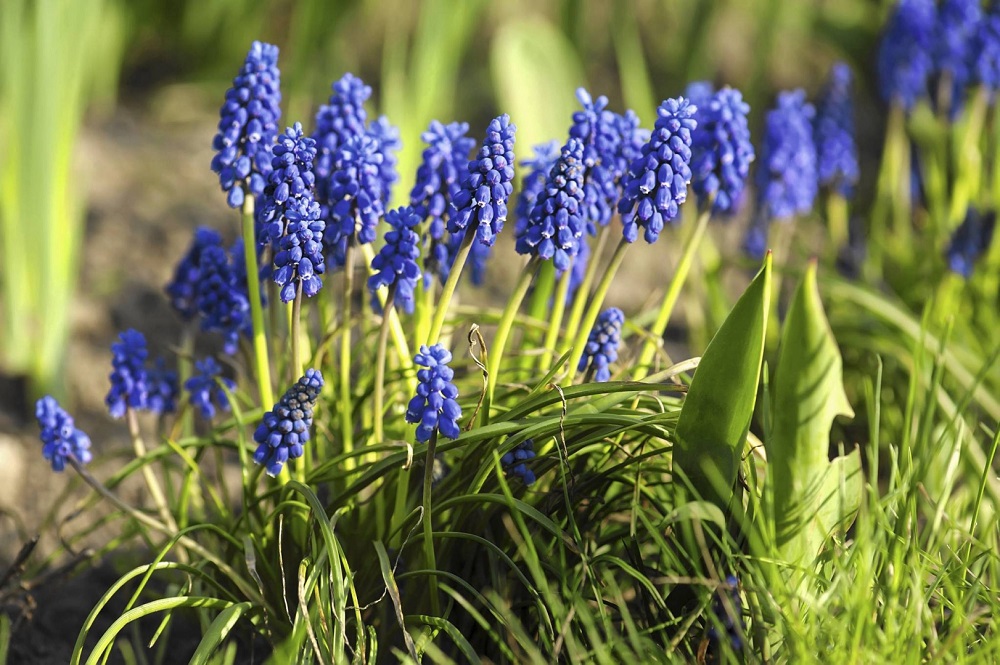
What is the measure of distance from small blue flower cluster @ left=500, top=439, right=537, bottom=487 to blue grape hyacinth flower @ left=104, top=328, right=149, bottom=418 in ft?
3.16

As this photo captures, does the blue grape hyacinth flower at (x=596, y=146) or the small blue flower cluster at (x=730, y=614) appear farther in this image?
the blue grape hyacinth flower at (x=596, y=146)

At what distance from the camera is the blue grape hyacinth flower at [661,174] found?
6.79 feet

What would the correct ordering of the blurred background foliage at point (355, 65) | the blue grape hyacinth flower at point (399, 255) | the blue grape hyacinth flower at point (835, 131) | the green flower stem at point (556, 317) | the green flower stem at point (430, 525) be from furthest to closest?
the blue grape hyacinth flower at point (835, 131)
the blurred background foliage at point (355, 65)
the green flower stem at point (556, 317)
the blue grape hyacinth flower at point (399, 255)
the green flower stem at point (430, 525)

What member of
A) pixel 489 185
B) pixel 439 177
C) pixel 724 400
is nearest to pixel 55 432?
pixel 439 177

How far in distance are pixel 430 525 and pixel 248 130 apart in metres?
0.98

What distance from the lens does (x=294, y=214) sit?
199cm

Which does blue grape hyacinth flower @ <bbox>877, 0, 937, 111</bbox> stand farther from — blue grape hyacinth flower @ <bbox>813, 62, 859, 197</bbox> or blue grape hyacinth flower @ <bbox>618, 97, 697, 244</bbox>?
blue grape hyacinth flower @ <bbox>618, 97, 697, 244</bbox>

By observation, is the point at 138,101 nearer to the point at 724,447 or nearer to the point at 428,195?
the point at 428,195

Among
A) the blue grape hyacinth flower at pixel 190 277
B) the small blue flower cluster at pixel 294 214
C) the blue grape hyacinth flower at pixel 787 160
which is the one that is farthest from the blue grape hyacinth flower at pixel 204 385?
the blue grape hyacinth flower at pixel 787 160

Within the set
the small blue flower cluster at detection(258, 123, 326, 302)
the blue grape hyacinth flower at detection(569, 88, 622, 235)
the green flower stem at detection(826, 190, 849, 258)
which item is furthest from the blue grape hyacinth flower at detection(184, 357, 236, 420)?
the green flower stem at detection(826, 190, 849, 258)

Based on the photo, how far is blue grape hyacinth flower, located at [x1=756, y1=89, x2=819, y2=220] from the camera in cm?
339

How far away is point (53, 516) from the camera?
8.80 feet

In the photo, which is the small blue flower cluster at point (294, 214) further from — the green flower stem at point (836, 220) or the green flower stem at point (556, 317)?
the green flower stem at point (836, 220)

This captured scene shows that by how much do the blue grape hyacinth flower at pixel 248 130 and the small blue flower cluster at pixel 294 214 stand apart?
0.21 meters
